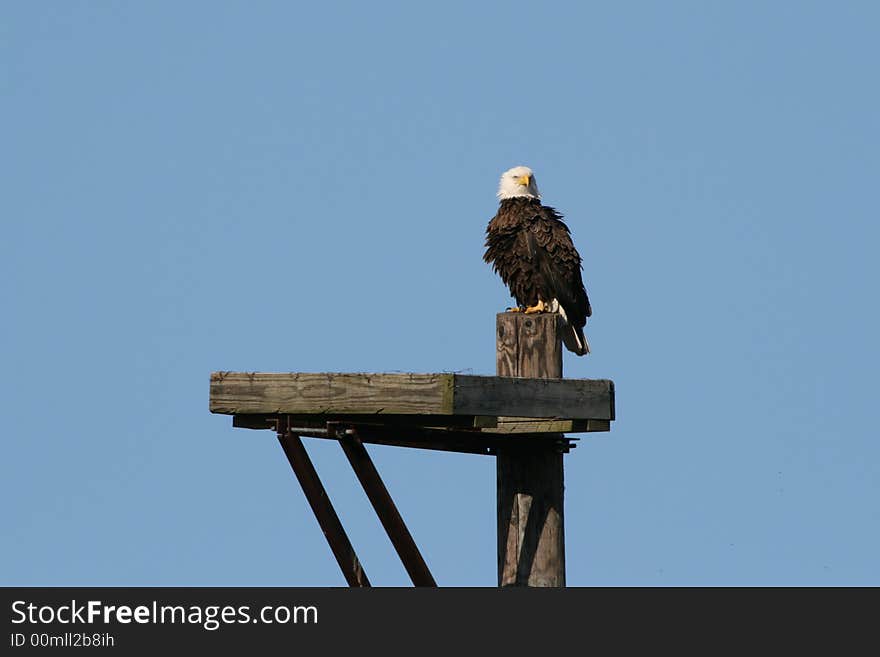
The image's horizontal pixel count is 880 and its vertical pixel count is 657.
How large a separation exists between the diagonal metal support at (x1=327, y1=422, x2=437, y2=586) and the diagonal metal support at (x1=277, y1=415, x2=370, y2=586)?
0.27m

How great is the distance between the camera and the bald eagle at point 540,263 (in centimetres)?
1152

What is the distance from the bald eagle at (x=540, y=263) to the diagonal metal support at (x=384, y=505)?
3475 millimetres

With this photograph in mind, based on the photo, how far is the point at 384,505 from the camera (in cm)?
797

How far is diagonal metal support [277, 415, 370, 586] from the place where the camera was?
825 cm

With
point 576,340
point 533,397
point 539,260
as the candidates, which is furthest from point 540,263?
point 533,397

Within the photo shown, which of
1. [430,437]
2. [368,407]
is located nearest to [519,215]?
[430,437]

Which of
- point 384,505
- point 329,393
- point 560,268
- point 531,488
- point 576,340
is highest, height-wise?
point 560,268

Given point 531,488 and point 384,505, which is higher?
point 531,488

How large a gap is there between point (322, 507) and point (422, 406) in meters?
0.92

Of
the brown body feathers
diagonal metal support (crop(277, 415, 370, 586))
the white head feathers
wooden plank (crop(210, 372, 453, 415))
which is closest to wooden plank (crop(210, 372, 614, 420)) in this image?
wooden plank (crop(210, 372, 453, 415))

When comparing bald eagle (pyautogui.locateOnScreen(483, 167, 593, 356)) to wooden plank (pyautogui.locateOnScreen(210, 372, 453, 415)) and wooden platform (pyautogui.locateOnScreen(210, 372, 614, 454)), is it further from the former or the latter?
wooden plank (pyautogui.locateOnScreen(210, 372, 453, 415))

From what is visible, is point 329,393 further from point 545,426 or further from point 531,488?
point 531,488

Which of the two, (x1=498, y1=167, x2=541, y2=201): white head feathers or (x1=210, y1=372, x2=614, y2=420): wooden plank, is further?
(x1=498, y1=167, x2=541, y2=201): white head feathers
